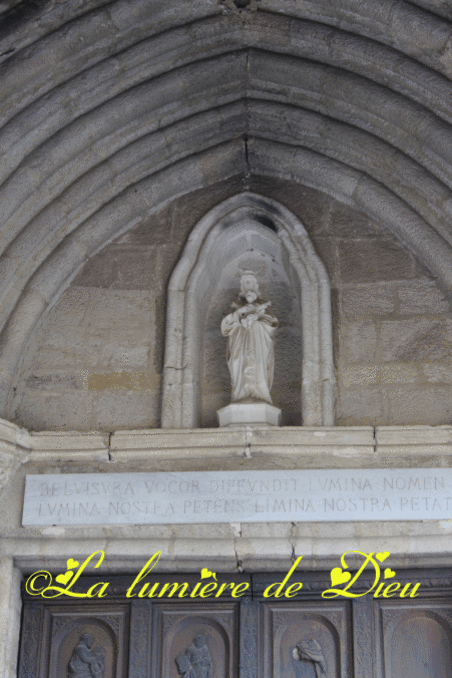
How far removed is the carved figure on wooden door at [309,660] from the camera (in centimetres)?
471

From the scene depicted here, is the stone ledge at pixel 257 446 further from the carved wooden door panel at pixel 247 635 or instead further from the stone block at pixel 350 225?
the stone block at pixel 350 225

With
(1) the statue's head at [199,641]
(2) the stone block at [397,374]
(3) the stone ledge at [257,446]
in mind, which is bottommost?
(1) the statue's head at [199,641]

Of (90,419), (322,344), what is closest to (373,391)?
(322,344)

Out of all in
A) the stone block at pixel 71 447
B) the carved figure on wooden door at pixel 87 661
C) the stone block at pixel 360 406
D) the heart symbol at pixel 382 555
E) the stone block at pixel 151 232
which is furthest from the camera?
the stone block at pixel 151 232

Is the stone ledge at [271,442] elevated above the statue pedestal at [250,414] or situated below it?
below

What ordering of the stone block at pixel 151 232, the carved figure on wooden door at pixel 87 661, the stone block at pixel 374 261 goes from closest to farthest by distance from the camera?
1. the carved figure on wooden door at pixel 87 661
2. the stone block at pixel 374 261
3. the stone block at pixel 151 232

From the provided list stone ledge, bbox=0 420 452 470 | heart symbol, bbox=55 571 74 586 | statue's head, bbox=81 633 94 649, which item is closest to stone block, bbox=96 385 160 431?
stone ledge, bbox=0 420 452 470

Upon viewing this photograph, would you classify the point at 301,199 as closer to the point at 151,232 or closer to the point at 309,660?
the point at 151,232

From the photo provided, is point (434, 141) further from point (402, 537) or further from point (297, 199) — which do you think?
point (402, 537)

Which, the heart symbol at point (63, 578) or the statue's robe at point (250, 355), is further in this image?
the statue's robe at point (250, 355)

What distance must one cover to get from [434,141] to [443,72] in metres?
0.42

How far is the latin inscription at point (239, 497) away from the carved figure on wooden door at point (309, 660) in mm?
741

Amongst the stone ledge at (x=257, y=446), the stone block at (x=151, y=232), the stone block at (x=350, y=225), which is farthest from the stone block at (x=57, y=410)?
the stone block at (x=350, y=225)

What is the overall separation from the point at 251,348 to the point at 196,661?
1860 millimetres
